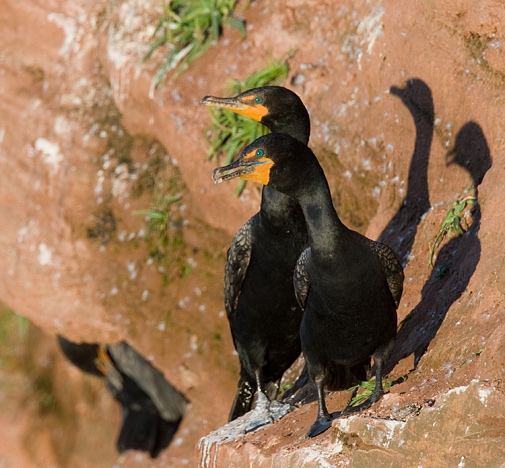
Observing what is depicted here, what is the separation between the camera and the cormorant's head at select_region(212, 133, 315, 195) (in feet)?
13.9

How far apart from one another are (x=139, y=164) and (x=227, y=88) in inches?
52.9

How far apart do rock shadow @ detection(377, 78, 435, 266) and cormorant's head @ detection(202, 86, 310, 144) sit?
845 mm

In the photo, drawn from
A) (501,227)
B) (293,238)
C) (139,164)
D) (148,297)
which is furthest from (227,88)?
(501,227)

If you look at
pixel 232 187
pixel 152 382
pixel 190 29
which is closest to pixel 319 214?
pixel 232 187

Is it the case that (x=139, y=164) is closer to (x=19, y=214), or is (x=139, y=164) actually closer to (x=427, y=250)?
(x=19, y=214)

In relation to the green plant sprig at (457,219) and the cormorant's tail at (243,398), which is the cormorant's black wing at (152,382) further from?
the green plant sprig at (457,219)

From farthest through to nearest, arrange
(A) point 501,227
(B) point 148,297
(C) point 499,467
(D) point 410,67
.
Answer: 1. (B) point 148,297
2. (D) point 410,67
3. (A) point 501,227
4. (C) point 499,467

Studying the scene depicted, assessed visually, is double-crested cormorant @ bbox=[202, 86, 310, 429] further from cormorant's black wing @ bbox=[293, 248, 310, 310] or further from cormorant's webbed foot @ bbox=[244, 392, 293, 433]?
cormorant's black wing @ bbox=[293, 248, 310, 310]

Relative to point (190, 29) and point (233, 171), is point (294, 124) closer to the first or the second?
point (233, 171)

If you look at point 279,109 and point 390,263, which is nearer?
point 390,263

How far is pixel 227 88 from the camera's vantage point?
7.31m

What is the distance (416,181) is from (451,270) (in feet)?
3.31

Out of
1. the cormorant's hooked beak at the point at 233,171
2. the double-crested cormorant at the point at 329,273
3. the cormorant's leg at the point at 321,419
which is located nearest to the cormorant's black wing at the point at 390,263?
the double-crested cormorant at the point at 329,273

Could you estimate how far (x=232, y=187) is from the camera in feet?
23.5
